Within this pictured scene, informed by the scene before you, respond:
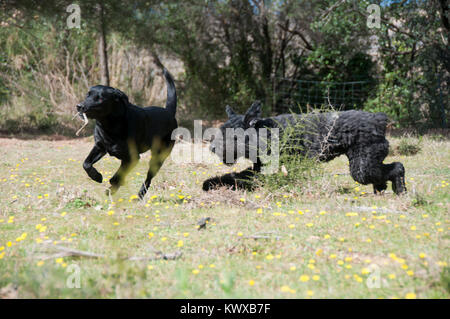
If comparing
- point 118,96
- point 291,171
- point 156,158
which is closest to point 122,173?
point 156,158

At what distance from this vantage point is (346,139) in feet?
14.3

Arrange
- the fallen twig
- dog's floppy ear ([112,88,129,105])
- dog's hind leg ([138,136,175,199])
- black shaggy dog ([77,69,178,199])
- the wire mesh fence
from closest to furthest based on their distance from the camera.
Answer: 1. the fallen twig
2. black shaggy dog ([77,69,178,199])
3. dog's floppy ear ([112,88,129,105])
4. dog's hind leg ([138,136,175,199])
5. the wire mesh fence

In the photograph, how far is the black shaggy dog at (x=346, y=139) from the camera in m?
4.20

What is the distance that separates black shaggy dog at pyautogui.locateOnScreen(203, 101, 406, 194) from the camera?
420 cm

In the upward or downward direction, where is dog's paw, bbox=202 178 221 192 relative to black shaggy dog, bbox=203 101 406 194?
downward

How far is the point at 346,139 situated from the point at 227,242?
6.78 ft

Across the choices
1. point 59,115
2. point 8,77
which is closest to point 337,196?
point 59,115

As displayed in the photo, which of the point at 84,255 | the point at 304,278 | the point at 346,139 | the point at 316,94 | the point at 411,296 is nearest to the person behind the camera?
the point at 411,296

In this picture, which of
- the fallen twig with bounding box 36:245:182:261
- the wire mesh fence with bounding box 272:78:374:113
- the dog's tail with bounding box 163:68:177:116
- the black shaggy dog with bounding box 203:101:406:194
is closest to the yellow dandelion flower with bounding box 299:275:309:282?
the fallen twig with bounding box 36:245:182:261

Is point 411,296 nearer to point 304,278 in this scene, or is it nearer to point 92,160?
point 304,278

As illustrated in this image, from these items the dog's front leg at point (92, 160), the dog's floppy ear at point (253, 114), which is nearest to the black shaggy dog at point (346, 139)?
the dog's floppy ear at point (253, 114)

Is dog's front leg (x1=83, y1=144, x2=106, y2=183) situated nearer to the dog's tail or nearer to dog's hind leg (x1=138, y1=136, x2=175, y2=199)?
dog's hind leg (x1=138, y1=136, x2=175, y2=199)

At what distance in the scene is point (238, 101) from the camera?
520 inches

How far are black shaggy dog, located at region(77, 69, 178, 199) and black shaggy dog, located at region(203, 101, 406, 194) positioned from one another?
2.54 feet
